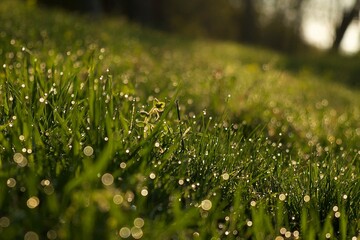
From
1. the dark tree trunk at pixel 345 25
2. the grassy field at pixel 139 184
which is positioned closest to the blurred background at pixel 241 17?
the dark tree trunk at pixel 345 25

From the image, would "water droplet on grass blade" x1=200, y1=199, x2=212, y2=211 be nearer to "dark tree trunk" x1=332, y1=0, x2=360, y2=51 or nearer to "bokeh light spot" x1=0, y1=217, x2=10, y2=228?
"bokeh light spot" x1=0, y1=217, x2=10, y2=228

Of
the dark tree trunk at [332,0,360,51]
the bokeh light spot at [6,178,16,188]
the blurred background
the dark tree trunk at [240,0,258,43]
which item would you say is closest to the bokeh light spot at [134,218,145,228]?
the bokeh light spot at [6,178,16,188]

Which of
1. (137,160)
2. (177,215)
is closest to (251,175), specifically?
(137,160)

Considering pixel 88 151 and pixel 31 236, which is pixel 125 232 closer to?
pixel 31 236

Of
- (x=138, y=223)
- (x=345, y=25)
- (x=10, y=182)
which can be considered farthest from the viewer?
(x=345, y=25)

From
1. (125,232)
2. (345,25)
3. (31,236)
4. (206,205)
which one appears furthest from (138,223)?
(345,25)

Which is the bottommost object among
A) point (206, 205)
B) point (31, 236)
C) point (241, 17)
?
point (241, 17)

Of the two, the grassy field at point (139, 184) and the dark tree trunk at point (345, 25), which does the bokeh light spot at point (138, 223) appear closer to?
the grassy field at point (139, 184)

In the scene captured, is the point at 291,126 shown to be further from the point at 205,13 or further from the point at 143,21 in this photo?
the point at 205,13

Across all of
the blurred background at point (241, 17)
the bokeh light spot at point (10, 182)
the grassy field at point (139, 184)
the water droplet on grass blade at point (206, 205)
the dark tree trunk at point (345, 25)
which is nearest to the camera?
the grassy field at point (139, 184)
